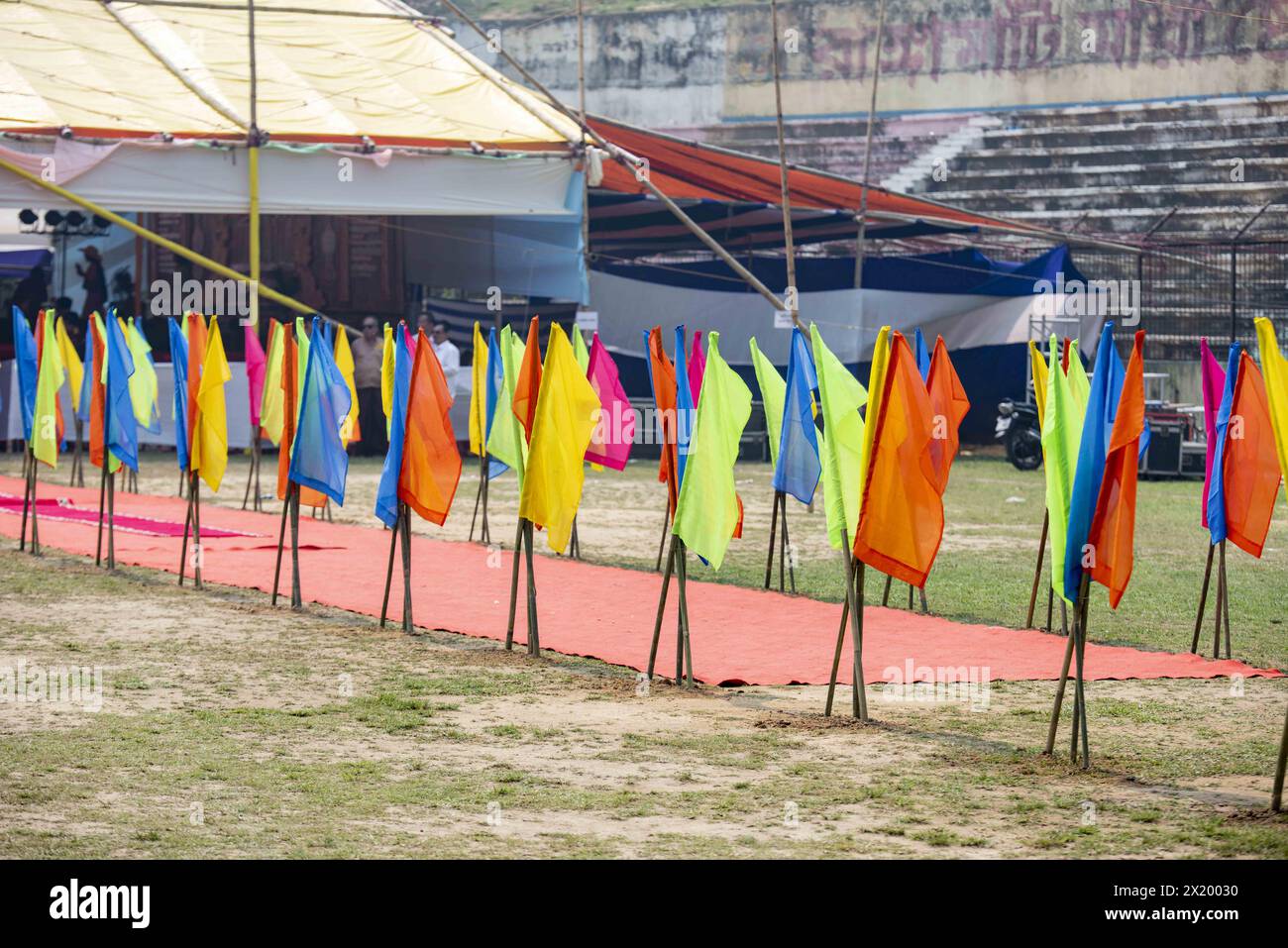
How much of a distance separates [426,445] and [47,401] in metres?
4.82

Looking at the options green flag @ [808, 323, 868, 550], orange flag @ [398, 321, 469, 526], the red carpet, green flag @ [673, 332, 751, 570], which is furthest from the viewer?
orange flag @ [398, 321, 469, 526]

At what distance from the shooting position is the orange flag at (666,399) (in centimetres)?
940

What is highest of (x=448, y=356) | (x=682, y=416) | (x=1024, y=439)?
(x=448, y=356)

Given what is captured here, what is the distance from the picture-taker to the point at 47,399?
1343 centimetres

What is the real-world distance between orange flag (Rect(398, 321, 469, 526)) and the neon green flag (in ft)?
14.6

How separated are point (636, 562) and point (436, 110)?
10.1 m

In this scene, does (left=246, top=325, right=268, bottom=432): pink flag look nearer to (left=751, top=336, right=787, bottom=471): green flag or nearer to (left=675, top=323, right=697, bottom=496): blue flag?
(left=751, top=336, right=787, bottom=471): green flag

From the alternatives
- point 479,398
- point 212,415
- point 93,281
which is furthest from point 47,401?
point 93,281

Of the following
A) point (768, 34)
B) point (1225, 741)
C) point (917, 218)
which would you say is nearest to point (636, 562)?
point (1225, 741)

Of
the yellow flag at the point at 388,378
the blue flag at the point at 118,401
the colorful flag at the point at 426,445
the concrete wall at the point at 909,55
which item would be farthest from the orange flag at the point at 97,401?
the concrete wall at the point at 909,55

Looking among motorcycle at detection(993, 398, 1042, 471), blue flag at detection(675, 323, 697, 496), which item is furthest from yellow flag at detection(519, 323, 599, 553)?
motorcycle at detection(993, 398, 1042, 471)

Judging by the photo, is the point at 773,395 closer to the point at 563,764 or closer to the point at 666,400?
the point at 666,400

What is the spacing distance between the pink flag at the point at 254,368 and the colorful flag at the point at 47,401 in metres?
3.04

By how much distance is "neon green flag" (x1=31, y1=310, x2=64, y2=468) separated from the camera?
1326cm
